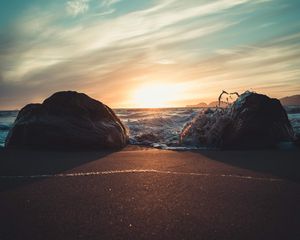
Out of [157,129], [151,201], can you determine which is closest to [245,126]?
[151,201]

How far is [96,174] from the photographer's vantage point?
3.51 m

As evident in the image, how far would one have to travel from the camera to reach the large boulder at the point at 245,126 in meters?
6.22

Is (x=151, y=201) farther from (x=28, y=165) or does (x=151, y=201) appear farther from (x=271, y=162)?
(x=271, y=162)

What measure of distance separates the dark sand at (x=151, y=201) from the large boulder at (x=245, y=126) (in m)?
2.10

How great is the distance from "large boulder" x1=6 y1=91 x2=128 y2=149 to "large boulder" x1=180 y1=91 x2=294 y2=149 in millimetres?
1549

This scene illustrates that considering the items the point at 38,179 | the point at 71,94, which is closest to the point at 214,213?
the point at 38,179

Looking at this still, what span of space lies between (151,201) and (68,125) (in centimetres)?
435

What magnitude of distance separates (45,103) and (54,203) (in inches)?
194

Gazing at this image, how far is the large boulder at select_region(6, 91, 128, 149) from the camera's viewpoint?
20.5ft

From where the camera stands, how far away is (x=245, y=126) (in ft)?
20.8

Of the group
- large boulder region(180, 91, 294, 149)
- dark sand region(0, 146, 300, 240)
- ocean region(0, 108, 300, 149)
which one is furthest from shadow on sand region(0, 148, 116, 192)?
large boulder region(180, 91, 294, 149)

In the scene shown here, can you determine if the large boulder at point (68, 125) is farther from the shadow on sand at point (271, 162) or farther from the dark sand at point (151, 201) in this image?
the shadow on sand at point (271, 162)

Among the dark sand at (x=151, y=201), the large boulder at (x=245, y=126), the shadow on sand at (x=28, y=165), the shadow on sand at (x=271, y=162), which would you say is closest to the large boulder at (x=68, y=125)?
the shadow on sand at (x=28, y=165)

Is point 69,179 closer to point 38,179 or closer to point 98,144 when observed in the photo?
point 38,179
